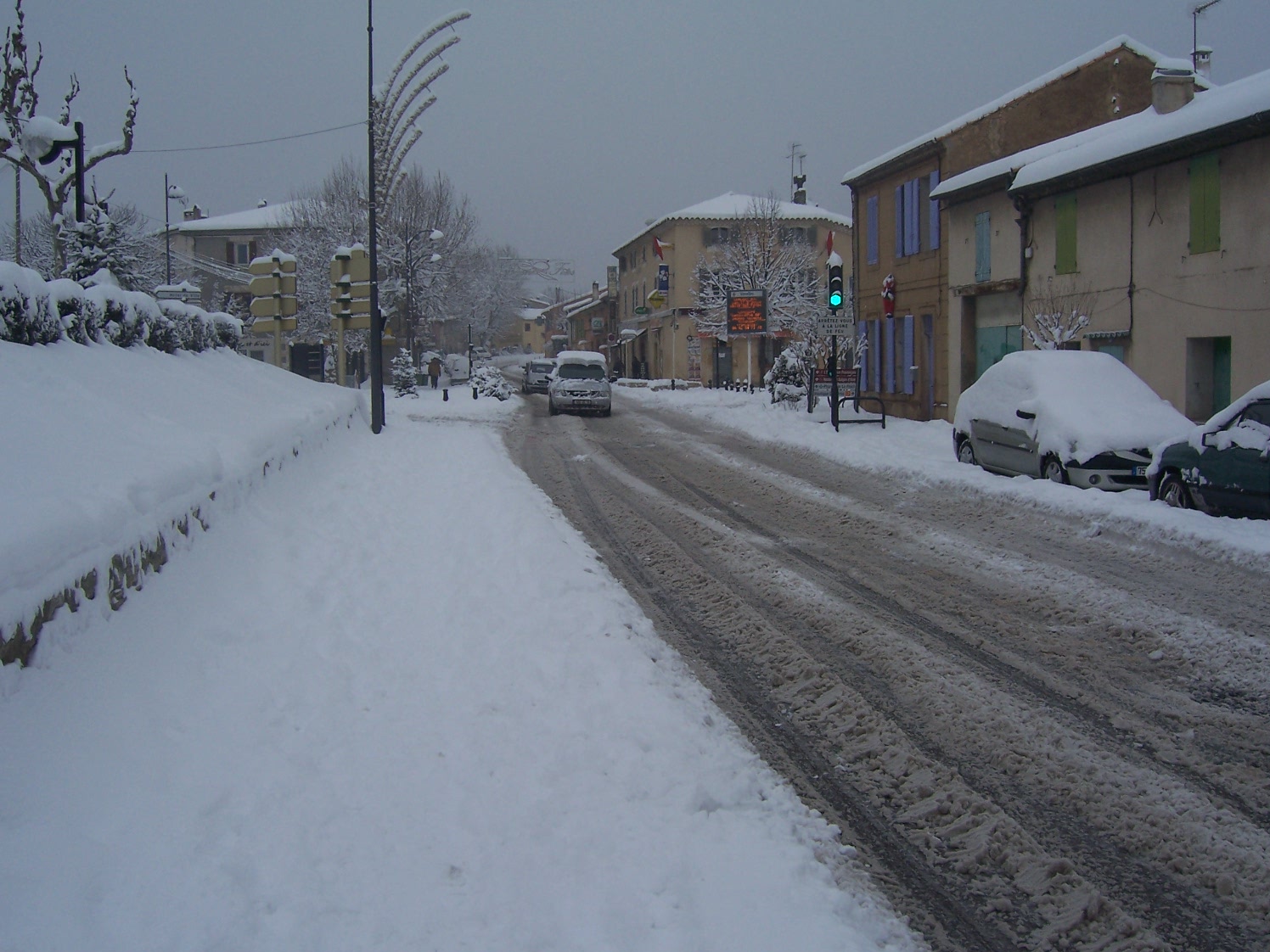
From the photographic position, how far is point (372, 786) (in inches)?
172

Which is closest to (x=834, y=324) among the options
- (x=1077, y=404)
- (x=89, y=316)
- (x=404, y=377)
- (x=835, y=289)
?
(x=835, y=289)

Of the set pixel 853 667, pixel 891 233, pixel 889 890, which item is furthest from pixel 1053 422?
pixel 891 233

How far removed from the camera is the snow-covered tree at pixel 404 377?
4178 centimetres

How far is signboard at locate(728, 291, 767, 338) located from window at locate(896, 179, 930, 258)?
16792mm

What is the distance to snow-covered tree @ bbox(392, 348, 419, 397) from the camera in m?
41.8

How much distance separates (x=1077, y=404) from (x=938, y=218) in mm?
13333

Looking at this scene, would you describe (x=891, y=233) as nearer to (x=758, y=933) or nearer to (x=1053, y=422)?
(x=1053, y=422)

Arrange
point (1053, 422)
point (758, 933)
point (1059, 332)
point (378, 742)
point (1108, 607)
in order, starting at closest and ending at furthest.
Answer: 1. point (758, 933)
2. point (378, 742)
3. point (1108, 607)
4. point (1053, 422)
5. point (1059, 332)

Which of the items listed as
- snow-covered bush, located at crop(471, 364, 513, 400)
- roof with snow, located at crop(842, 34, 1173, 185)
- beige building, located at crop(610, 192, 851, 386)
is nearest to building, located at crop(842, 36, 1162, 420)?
roof with snow, located at crop(842, 34, 1173, 185)

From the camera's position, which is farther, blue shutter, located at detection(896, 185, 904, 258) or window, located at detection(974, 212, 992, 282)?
blue shutter, located at detection(896, 185, 904, 258)

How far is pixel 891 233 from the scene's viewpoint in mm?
28719

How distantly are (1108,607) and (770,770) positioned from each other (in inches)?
161

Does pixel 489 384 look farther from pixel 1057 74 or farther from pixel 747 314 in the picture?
pixel 1057 74

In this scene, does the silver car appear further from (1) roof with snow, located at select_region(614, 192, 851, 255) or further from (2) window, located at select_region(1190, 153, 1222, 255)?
(2) window, located at select_region(1190, 153, 1222, 255)
